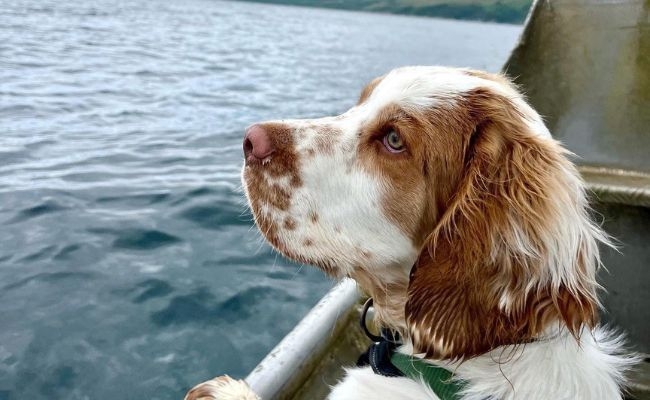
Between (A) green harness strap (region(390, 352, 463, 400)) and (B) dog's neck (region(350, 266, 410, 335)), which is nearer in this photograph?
(A) green harness strap (region(390, 352, 463, 400))

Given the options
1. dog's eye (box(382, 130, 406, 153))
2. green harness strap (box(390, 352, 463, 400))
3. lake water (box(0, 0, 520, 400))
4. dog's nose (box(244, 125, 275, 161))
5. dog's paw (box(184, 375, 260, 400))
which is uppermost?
dog's eye (box(382, 130, 406, 153))

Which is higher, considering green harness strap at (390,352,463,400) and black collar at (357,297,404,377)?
green harness strap at (390,352,463,400)

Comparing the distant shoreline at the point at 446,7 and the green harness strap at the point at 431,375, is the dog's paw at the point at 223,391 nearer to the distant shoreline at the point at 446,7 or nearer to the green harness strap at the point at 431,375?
the green harness strap at the point at 431,375

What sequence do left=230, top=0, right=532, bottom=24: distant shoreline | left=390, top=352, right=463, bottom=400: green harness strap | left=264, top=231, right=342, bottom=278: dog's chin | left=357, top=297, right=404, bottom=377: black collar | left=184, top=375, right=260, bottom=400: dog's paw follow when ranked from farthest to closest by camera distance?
1. left=230, top=0, right=532, bottom=24: distant shoreline
2. left=184, top=375, right=260, bottom=400: dog's paw
3. left=264, top=231, right=342, bottom=278: dog's chin
4. left=357, top=297, right=404, bottom=377: black collar
5. left=390, top=352, right=463, bottom=400: green harness strap

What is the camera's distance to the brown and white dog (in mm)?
2000

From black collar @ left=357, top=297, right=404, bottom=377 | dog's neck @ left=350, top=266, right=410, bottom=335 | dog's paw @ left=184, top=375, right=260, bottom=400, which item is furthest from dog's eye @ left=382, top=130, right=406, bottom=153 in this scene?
dog's paw @ left=184, top=375, right=260, bottom=400

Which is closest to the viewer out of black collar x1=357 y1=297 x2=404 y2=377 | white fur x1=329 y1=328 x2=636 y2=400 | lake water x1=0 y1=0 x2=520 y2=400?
white fur x1=329 y1=328 x2=636 y2=400

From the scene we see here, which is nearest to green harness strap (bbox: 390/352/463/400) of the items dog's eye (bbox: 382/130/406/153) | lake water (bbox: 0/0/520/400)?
dog's eye (bbox: 382/130/406/153)

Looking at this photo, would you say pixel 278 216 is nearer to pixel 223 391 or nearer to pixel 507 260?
pixel 507 260

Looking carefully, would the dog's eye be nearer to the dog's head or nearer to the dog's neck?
the dog's head

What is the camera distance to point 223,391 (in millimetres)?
3221

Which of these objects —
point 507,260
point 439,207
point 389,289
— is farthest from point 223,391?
point 507,260

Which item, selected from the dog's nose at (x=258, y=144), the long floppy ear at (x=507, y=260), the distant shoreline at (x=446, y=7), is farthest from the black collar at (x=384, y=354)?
the distant shoreline at (x=446, y=7)

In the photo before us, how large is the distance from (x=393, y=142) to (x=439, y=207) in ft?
1.10
